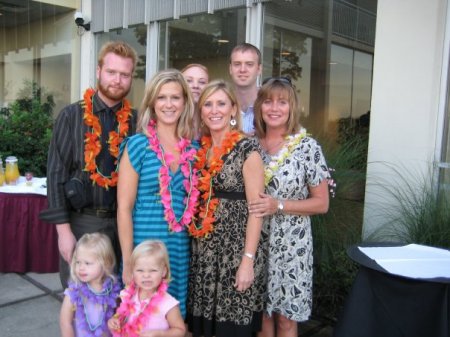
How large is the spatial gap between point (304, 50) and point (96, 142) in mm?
3777

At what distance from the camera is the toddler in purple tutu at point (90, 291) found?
2.35 meters

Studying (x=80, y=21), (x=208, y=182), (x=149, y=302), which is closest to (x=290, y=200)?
(x=208, y=182)

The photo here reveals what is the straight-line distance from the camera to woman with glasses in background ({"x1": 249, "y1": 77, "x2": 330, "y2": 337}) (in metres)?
2.50

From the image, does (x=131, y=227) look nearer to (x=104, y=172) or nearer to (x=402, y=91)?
(x=104, y=172)

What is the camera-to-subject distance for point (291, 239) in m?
2.53

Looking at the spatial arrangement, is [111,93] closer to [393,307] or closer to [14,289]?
[393,307]

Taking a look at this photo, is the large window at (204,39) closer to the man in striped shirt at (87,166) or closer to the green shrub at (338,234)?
the green shrub at (338,234)

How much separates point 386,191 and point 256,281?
1.95m

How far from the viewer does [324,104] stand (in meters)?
5.22

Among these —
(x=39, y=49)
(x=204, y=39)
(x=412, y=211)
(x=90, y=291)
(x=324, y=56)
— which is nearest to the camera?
(x=90, y=291)

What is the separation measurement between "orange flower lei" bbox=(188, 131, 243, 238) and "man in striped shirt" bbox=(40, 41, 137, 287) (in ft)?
1.63

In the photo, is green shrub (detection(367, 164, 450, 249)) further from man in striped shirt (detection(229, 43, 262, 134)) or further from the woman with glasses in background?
man in striped shirt (detection(229, 43, 262, 134))

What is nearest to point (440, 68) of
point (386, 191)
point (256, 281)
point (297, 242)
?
point (386, 191)

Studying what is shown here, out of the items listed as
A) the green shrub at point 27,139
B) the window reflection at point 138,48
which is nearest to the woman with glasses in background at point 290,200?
the green shrub at point 27,139
